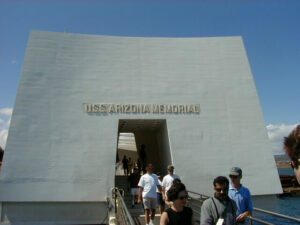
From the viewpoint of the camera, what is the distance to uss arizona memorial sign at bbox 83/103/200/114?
10.5 m

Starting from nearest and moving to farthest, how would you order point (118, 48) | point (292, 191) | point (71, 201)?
point (71, 201), point (118, 48), point (292, 191)

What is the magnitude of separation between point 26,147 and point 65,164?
1.41 meters

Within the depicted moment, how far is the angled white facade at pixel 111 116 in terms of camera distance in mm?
9711

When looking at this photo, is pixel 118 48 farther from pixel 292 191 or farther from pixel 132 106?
pixel 292 191

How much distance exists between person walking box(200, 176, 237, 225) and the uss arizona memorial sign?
7704 mm

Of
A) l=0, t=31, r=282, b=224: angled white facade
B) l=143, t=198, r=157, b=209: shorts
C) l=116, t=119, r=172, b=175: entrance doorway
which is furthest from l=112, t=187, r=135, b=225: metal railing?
l=116, t=119, r=172, b=175: entrance doorway

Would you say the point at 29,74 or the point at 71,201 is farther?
the point at 29,74

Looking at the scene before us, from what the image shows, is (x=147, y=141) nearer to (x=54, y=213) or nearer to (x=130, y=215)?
(x=54, y=213)

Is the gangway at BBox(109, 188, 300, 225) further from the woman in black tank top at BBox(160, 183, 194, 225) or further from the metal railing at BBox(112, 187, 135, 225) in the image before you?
the woman in black tank top at BBox(160, 183, 194, 225)

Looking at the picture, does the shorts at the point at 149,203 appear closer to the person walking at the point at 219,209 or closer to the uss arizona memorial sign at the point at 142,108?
the person walking at the point at 219,209

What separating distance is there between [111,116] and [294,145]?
8.97 metres

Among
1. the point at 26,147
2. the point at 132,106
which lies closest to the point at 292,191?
the point at 132,106

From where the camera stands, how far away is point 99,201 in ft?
32.1

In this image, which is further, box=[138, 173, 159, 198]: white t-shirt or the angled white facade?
the angled white facade
